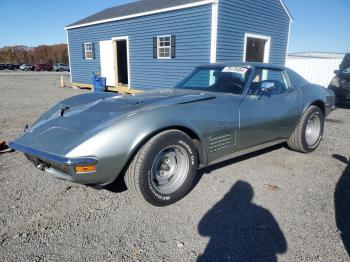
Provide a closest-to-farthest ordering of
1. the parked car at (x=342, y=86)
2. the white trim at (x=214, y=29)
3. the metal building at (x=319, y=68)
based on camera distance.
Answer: the white trim at (x=214, y=29)
the parked car at (x=342, y=86)
the metal building at (x=319, y=68)

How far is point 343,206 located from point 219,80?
2112mm

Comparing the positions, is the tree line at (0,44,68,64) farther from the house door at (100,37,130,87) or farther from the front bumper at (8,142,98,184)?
the front bumper at (8,142,98,184)

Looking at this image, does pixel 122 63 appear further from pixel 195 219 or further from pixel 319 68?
pixel 195 219

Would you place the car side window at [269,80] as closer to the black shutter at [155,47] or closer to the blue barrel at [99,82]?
the black shutter at [155,47]

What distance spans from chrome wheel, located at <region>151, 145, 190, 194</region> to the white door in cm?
1154

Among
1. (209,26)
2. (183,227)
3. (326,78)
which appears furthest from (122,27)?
(183,227)

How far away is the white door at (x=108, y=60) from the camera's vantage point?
13.4 meters

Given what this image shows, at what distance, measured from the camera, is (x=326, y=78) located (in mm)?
14539

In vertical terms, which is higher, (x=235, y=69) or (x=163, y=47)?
(x=163, y=47)

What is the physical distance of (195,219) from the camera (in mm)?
2652

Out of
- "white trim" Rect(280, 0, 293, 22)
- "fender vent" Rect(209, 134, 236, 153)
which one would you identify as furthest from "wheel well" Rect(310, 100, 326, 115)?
"white trim" Rect(280, 0, 293, 22)

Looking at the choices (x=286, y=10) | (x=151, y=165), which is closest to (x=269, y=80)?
(x=151, y=165)

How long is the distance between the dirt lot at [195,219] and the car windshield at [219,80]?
1.11 m

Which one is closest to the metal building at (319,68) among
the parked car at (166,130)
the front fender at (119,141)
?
the parked car at (166,130)
